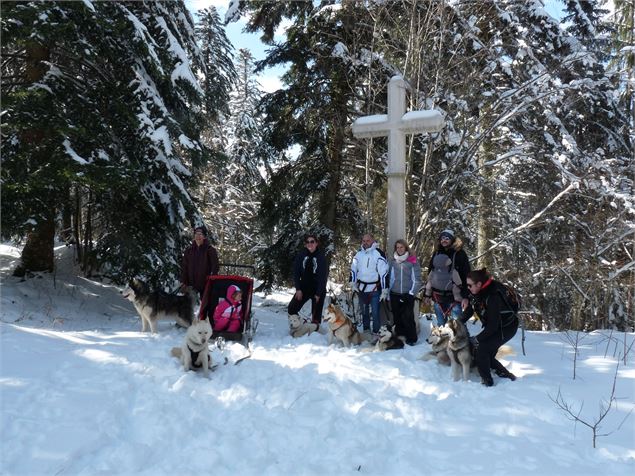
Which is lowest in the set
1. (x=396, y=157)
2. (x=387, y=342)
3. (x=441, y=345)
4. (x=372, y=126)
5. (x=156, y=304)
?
(x=387, y=342)

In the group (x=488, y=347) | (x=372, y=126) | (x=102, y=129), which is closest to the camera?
(x=488, y=347)

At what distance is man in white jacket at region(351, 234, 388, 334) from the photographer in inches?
272

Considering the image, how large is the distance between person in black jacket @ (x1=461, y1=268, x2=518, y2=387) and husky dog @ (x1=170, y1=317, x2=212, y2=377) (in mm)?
3118

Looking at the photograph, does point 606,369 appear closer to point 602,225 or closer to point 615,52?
point 602,225

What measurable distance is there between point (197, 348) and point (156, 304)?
2.37 m

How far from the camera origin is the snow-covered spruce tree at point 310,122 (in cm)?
971

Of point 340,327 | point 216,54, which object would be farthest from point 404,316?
point 216,54

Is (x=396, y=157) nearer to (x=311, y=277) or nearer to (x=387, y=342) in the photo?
(x=311, y=277)

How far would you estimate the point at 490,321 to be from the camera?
495 centimetres

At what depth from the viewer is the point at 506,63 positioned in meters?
9.77

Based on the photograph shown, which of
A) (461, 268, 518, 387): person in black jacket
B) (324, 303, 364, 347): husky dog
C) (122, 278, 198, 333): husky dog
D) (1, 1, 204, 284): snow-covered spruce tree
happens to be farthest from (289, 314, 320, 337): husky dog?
(461, 268, 518, 387): person in black jacket

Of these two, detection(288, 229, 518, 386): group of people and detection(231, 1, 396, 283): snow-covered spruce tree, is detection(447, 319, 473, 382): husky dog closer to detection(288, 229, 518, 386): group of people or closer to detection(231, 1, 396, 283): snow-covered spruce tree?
detection(288, 229, 518, 386): group of people

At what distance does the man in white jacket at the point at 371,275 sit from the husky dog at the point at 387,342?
0.72 metres

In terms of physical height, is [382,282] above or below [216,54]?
below
